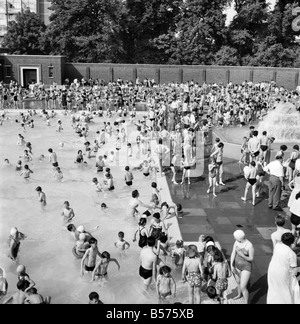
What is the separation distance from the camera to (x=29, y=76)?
134 ft

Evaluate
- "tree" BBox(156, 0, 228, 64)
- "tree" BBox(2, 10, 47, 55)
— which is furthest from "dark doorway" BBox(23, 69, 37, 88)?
"tree" BBox(156, 0, 228, 64)

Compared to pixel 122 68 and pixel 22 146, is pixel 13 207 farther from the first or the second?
pixel 122 68

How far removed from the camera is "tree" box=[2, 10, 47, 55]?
45969 mm

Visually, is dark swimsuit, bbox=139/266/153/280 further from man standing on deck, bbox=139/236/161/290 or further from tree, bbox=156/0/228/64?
tree, bbox=156/0/228/64

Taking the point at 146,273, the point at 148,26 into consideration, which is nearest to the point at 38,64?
the point at 148,26

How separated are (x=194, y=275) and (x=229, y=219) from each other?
3954 mm

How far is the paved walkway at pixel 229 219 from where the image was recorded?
26.9 ft

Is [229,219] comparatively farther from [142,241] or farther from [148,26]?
[148,26]

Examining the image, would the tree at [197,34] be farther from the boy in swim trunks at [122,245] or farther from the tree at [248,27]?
the boy in swim trunks at [122,245]

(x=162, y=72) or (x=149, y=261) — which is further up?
(x=162, y=72)

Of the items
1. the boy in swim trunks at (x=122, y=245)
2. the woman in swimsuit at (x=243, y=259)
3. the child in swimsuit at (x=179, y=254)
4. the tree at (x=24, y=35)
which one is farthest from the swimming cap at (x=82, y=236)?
the tree at (x=24, y=35)

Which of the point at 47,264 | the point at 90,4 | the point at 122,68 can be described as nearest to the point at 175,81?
the point at 122,68

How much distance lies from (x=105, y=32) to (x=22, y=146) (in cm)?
2666

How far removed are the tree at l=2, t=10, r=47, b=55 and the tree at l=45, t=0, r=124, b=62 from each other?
10.5 feet
